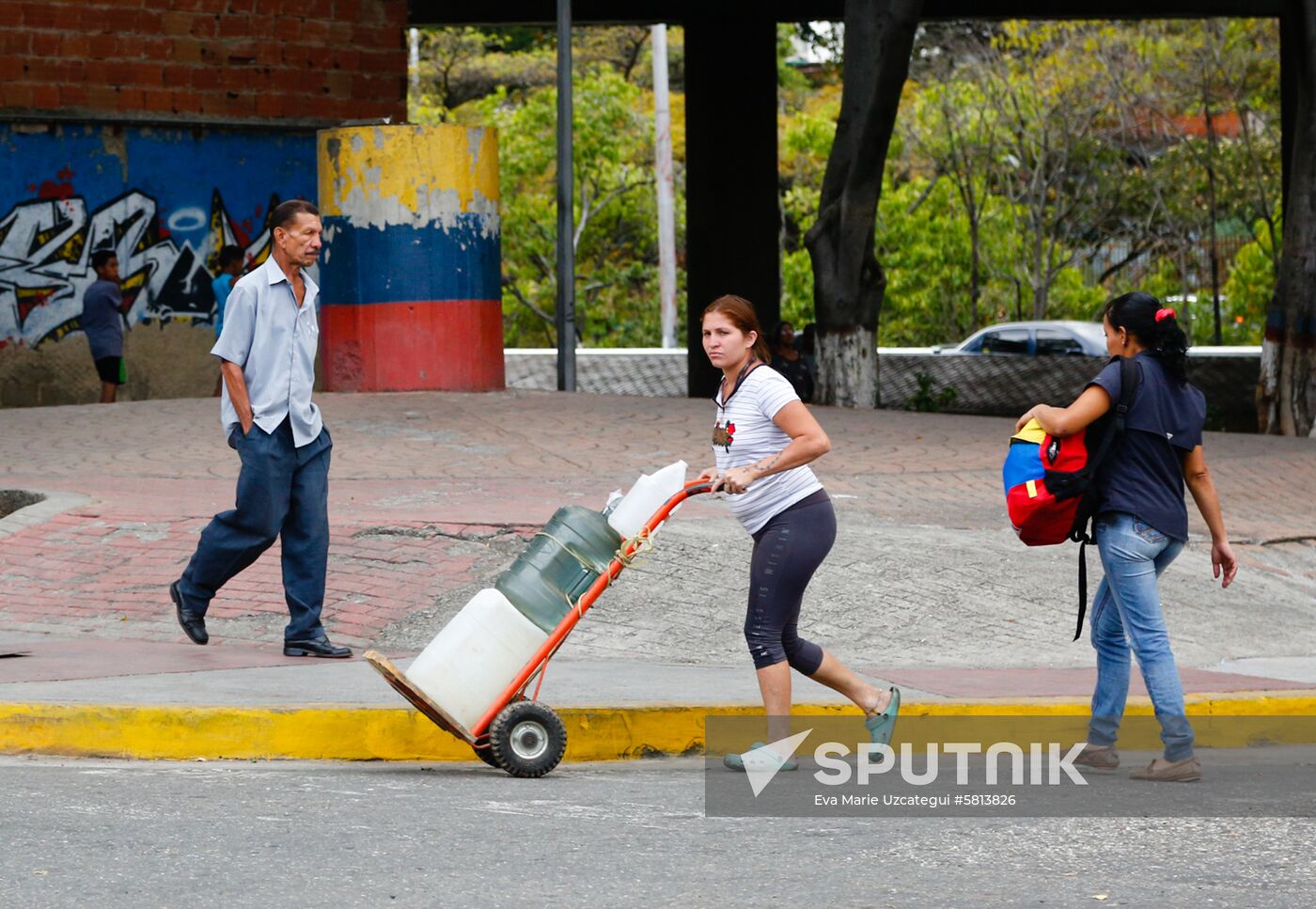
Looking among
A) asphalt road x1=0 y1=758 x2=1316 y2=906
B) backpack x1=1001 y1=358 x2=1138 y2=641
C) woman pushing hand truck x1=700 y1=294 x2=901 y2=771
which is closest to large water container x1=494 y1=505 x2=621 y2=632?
woman pushing hand truck x1=700 y1=294 x2=901 y2=771

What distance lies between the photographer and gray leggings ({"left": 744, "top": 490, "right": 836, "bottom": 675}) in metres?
6.26

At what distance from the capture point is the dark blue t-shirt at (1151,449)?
6.27 m

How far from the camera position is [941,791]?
6141 mm

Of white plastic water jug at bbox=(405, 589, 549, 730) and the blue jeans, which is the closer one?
white plastic water jug at bbox=(405, 589, 549, 730)

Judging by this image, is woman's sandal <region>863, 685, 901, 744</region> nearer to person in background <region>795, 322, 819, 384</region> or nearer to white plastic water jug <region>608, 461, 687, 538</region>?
white plastic water jug <region>608, 461, 687, 538</region>

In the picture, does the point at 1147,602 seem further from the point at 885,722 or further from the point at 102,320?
the point at 102,320

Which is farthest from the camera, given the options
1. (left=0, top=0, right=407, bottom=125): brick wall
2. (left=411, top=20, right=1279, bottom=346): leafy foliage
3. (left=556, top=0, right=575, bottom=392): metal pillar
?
(left=411, top=20, right=1279, bottom=346): leafy foliage

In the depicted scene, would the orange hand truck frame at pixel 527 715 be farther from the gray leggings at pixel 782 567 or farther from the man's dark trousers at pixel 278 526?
the man's dark trousers at pixel 278 526

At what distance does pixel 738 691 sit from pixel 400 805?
209 cm

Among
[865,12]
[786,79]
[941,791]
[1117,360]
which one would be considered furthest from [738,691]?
[786,79]

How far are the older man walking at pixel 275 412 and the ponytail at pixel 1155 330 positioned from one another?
3.19 m

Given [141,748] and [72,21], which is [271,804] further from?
[72,21]

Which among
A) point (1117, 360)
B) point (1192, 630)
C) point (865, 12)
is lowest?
point (1192, 630)

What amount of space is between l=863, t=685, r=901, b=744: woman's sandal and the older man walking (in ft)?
8.76
